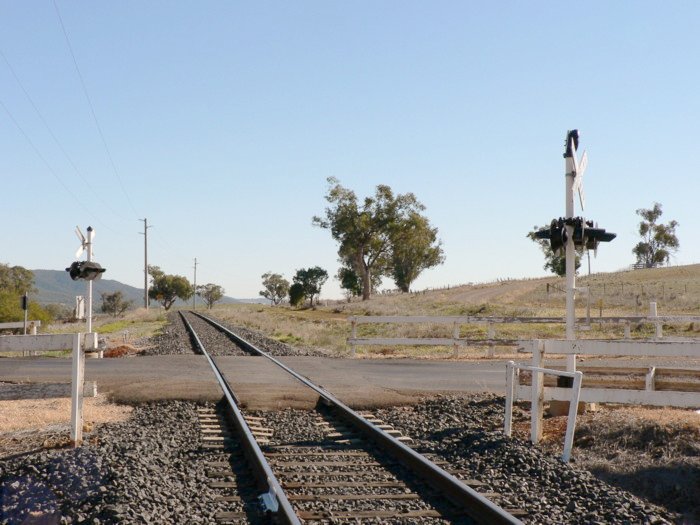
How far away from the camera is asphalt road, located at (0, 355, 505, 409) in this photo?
14211mm

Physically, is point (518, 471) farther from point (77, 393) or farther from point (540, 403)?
point (77, 393)

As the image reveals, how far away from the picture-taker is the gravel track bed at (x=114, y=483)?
6.80m

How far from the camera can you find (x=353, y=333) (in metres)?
25.2

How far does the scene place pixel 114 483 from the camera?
749cm

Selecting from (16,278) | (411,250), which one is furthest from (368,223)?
(16,278)

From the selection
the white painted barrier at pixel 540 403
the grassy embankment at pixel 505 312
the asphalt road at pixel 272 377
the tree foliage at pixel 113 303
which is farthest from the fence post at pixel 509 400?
the tree foliage at pixel 113 303

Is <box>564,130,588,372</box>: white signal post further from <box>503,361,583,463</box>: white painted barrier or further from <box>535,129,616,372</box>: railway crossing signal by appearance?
<box>503,361,583,463</box>: white painted barrier

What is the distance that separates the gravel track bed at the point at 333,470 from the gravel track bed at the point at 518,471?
2.36ft

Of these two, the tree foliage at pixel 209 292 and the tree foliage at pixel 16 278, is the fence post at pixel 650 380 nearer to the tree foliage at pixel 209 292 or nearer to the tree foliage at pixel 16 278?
the tree foliage at pixel 16 278

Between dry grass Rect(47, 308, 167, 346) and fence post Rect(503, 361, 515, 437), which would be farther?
dry grass Rect(47, 308, 167, 346)

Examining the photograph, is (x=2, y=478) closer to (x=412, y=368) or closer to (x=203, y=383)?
(x=203, y=383)

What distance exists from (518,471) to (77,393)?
4.83 m

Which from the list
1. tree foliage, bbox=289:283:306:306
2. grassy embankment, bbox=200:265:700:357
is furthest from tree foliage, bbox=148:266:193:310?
grassy embankment, bbox=200:265:700:357

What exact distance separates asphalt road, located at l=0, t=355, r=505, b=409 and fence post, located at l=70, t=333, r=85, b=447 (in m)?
3.89
